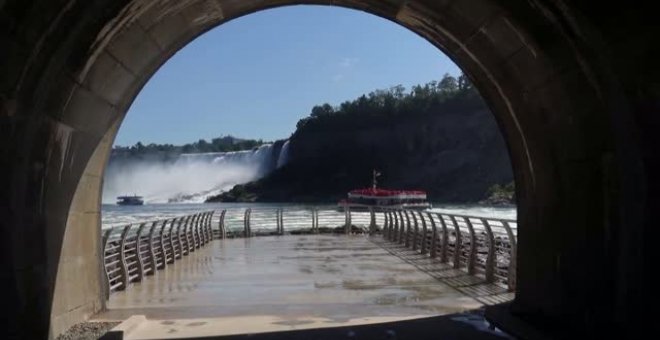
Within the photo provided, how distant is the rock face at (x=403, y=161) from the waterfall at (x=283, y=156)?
108cm

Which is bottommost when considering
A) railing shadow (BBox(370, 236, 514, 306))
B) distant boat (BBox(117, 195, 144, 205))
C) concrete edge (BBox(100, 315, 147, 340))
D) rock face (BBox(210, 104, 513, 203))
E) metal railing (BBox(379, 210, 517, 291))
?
concrete edge (BBox(100, 315, 147, 340))

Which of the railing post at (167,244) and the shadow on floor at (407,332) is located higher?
the railing post at (167,244)

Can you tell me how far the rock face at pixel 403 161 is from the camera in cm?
11512

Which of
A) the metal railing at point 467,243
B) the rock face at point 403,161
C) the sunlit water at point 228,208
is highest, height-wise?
the rock face at point 403,161

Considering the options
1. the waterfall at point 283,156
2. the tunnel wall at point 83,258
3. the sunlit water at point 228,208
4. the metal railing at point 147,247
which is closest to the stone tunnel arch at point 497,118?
the tunnel wall at point 83,258

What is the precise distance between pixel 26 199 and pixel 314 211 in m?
24.7

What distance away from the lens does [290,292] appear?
38.4ft

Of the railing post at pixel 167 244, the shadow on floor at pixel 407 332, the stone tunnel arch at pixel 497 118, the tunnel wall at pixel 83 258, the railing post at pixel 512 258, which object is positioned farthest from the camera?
the railing post at pixel 167 244

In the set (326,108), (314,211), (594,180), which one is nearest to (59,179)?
(594,180)

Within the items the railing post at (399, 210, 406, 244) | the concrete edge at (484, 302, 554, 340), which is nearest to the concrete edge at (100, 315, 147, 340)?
the concrete edge at (484, 302, 554, 340)

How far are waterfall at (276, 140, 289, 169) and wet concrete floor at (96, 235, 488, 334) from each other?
114 metres

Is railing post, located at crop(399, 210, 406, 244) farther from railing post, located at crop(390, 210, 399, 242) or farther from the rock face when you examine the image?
the rock face

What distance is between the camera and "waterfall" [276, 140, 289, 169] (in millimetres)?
133125

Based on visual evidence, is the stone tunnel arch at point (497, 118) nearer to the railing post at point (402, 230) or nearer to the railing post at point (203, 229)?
the railing post at point (402, 230)
